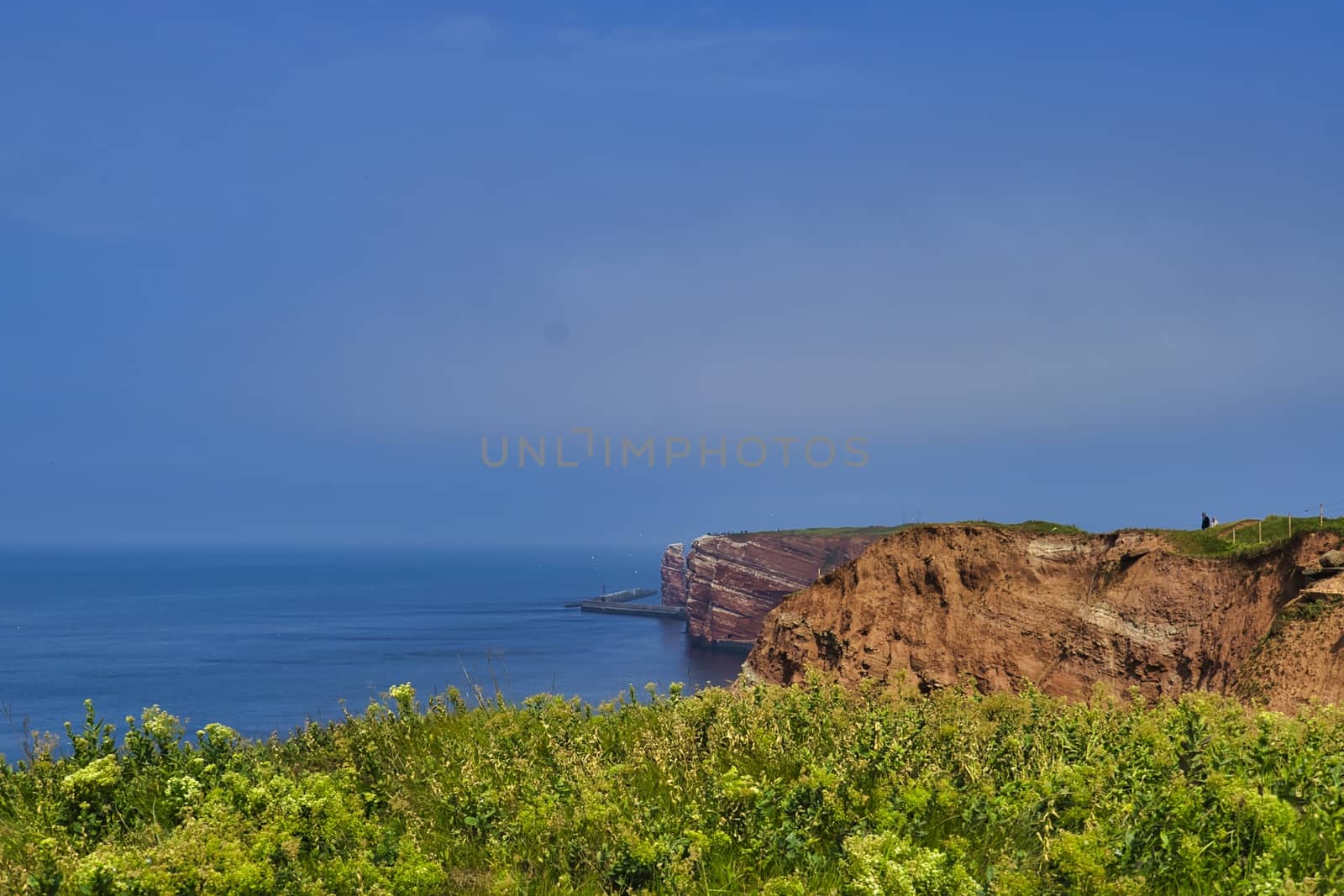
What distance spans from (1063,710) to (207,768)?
7.81 meters

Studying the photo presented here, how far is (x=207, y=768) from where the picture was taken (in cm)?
716

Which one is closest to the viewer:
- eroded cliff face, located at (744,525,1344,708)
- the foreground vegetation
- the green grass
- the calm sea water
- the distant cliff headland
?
the foreground vegetation

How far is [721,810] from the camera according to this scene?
6.05 metres

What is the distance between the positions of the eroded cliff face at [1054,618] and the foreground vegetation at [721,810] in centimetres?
1518

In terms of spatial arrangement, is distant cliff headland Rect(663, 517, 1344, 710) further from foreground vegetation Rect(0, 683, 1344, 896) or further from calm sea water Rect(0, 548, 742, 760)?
calm sea water Rect(0, 548, 742, 760)

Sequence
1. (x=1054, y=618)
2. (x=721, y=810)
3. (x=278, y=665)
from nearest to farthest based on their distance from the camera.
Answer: (x=721, y=810), (x=1054, y=618), (x=278, y=665)

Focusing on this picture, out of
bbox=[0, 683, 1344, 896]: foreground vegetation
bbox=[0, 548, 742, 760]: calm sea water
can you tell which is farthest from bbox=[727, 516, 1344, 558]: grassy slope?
bbox=[0, 548, 742, 760]: calm sea water

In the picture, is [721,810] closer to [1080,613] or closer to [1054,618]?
[1080,613]

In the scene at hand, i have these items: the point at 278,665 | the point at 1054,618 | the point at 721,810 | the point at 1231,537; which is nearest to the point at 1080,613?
the point at 1054,618

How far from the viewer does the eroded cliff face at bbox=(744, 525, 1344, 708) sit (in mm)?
23875

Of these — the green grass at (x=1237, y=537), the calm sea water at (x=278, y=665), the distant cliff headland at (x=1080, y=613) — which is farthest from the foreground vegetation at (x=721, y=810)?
the calm sea water at (x=278, y=665)

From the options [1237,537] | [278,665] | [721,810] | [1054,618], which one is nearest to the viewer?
[721,810]

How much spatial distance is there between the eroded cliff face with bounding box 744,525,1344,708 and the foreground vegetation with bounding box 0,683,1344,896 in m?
15.2

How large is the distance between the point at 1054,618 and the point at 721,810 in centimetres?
2724
